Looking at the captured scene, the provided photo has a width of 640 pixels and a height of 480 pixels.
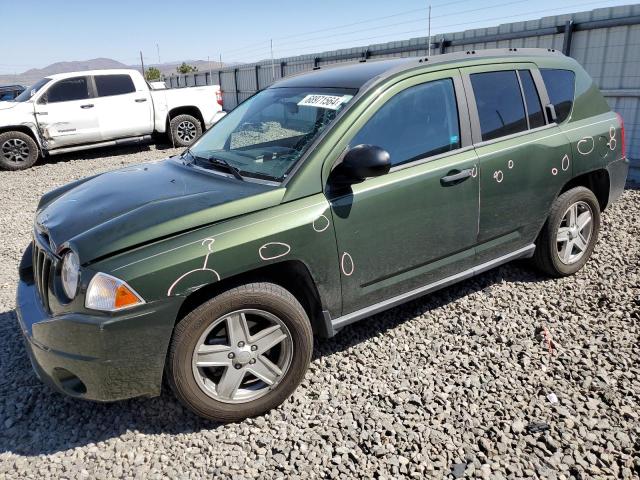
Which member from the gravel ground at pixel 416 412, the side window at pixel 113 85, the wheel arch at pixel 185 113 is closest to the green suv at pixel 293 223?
the gravel ground at pixel 416 412

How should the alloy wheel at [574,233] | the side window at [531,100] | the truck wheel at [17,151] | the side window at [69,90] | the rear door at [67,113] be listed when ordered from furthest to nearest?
1. the side window at [69,90]
2. the rear door at [67,113]
3. the truck wheel at [17,151]
4. the alloy wheel at [574,233]
5. the side window at [531,100]

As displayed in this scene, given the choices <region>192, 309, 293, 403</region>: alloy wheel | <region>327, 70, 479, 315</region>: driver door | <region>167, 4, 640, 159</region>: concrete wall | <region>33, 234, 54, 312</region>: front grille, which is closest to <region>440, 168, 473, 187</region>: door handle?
<region>327, 70, 479, 315</region>: driver door

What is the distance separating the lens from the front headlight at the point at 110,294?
2.38 m

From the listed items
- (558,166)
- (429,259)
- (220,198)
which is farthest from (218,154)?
(558,166)

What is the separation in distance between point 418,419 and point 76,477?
1784 millimetres

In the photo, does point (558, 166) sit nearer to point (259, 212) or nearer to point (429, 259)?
point (429, 259)

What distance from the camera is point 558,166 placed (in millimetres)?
3869

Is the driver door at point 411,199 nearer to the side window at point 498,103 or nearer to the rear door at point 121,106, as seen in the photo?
the side window at point 498,103

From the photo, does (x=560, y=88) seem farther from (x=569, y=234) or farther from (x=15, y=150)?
Result: (x=15, y=150)

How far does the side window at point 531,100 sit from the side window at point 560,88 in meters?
0.16

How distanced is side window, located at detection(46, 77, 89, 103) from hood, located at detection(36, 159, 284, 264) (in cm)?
854

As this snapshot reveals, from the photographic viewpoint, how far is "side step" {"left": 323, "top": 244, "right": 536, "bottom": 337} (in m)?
3.01

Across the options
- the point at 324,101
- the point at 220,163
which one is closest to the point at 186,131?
the point at 220,163

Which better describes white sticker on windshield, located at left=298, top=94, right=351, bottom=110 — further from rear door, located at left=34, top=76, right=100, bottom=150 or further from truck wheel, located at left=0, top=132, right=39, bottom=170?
truck wheel, located at left=0, top=132, right=39, bottom=170
